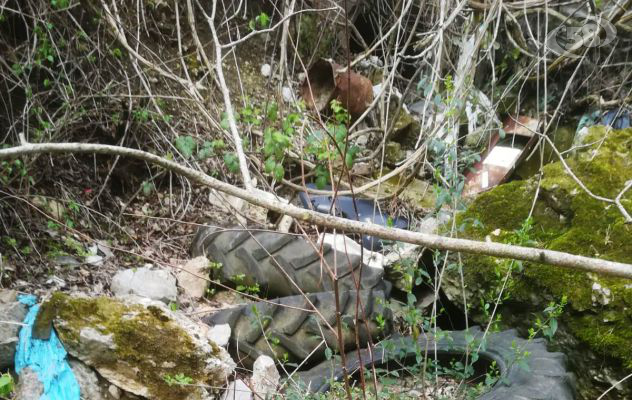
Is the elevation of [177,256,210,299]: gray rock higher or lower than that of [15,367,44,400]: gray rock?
lower

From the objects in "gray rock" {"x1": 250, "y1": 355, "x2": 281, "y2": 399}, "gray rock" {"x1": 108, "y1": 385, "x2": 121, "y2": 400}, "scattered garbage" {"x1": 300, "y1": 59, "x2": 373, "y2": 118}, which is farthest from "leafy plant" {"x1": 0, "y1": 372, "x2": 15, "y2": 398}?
"scattered garbage" {"x1": 300, "y1": 59, "x2": 373, "y2": 118}

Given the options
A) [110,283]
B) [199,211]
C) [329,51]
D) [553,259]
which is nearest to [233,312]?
[110,283]

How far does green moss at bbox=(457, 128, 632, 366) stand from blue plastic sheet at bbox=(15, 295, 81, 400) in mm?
1763

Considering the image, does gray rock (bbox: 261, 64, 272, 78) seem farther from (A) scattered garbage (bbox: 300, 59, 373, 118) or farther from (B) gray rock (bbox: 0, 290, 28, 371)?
(B) gray rock (bbox: 0, 290, 28, 371)

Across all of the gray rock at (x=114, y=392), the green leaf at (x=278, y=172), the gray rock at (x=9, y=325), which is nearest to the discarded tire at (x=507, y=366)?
the gray rock at (x=114, y=392)

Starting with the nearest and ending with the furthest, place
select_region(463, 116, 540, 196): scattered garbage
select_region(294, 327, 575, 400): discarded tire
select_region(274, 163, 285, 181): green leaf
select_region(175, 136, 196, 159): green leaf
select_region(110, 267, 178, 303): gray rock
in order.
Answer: select_region(294, 327, 575, 400): discarded tire → select_region(110, 267, 178, 303): gray rock → select_region(274, 163, 285, 181): green leaf → select_region(175, 136, 196, 159): green leaf → select_region(463, 116, 540, 196): scattered garbage

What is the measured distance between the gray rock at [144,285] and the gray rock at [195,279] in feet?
0.57

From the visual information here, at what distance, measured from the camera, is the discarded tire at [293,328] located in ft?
8.77

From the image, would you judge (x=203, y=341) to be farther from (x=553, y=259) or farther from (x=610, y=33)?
(x=610, y=33)

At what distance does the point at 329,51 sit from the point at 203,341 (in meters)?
3.98

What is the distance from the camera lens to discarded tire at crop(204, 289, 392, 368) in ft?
8.77

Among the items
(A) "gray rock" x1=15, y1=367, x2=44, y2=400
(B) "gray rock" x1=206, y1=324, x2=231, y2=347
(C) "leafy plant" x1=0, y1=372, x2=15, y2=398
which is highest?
(C) "leafy plant" x1=0, y1=372, x2=15, y2=398

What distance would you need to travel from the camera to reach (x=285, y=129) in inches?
129

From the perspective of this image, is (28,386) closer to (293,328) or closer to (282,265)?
(293,328)
